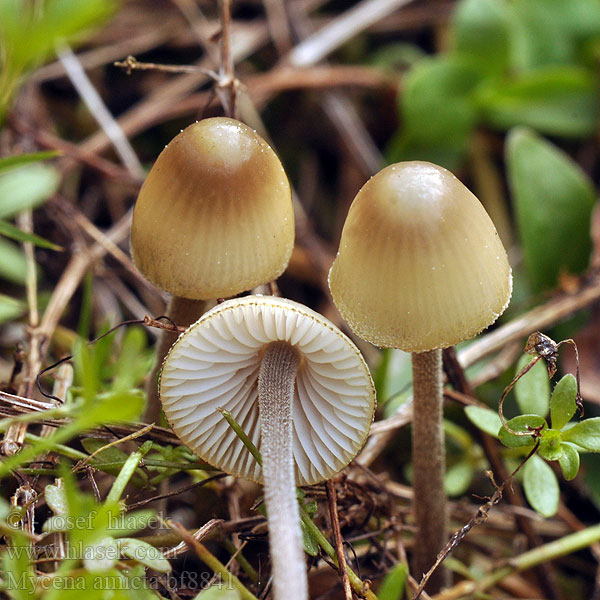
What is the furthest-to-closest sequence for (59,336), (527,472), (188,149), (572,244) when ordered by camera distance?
Result: (572,244) < (59,336) < (527,472) < (188,149)

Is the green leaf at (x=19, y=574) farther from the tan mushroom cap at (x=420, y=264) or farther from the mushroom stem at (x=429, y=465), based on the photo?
the mushroom stem at (x=429, y=465)

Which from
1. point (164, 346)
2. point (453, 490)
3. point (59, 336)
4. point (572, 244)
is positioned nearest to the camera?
point (164, 346)

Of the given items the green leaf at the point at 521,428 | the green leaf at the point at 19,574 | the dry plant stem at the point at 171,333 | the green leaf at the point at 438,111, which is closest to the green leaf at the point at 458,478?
the green leaf at the point at 521,428

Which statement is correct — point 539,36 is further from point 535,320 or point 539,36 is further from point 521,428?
point 521,428

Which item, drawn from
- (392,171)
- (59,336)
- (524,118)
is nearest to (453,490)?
(392,171)

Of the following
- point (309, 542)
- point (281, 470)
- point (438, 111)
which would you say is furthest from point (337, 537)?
point (438, 111)

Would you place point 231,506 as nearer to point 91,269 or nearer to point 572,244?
point 91,269
